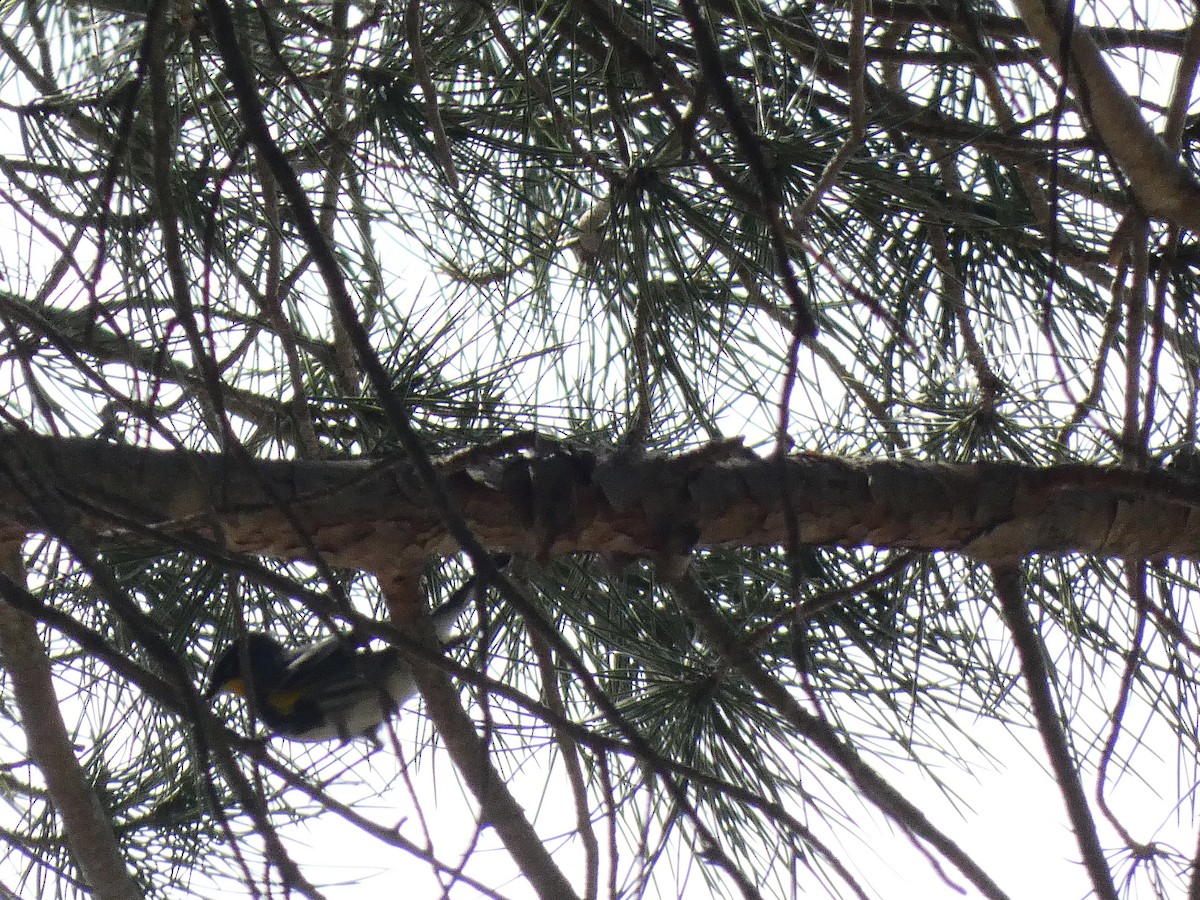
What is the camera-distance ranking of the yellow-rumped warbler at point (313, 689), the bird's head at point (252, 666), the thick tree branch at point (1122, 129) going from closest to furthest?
the thick tree branch at point (1122, 129)
the bird's head at point (252, 666)
the yellow-rumped warbler at point (313, 689)

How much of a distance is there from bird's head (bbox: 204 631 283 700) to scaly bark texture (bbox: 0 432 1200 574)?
42 cm

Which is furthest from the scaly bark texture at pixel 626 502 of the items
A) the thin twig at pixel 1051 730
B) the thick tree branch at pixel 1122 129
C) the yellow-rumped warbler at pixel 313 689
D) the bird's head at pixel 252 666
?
the yellow-rumped warbler at pixel 313 689

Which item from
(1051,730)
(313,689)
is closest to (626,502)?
(1051,730)

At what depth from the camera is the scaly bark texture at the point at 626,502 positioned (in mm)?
631

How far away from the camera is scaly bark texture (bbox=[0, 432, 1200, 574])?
2.07 ft

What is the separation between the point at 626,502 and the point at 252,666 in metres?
0.74

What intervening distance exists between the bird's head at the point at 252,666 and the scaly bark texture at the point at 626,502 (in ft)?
1.37

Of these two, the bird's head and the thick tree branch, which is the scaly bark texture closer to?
the thick tree branch

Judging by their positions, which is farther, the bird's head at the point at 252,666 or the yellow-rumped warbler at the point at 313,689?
the yellow-rumped warbler at the point at 313,689

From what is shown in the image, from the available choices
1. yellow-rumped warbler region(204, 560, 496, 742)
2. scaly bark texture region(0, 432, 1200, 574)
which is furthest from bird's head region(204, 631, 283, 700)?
scaly bark texture region(0, 432, 1200, 574)

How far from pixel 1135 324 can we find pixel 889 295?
0.35 meters

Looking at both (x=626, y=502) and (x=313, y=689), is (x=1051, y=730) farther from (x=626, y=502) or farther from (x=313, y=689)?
(x=313, y=689)

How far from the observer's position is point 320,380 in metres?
1.10

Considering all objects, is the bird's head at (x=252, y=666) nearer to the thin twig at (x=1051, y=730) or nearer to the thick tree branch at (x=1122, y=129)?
the thin twig at (x=1051, y=730)
